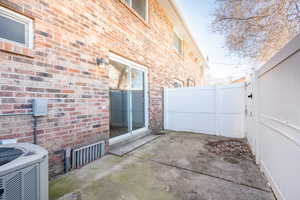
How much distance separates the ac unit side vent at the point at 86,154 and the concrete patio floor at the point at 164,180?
0.45ft

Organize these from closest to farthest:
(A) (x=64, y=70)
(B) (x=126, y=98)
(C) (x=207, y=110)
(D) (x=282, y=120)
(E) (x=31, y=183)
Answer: (E) (x=31, y=183)
(D) (x=282, y=120)
(A) (x=64, y=70)
(B) (x=126, y=98)
(C) (x=207, y=110)

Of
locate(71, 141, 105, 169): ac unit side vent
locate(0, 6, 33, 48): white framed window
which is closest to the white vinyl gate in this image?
locate(71, 141, 105, 169): ac unit side vent

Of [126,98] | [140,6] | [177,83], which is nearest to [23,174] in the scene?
[126,98]

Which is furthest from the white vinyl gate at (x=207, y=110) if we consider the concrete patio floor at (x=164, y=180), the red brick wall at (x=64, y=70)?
the red brick wall at (x=64, y=70)

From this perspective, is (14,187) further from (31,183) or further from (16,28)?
(16,28)

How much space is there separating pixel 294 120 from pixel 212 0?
4.21m

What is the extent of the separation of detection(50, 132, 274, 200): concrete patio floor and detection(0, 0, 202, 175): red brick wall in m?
0.59

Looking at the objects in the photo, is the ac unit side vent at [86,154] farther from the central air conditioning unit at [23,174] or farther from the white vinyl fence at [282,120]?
the white vinyl fence at [282,120]

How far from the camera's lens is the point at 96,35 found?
291cm

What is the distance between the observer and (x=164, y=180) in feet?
6.85

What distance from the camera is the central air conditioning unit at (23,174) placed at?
91cm

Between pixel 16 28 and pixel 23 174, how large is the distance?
6.63 ft

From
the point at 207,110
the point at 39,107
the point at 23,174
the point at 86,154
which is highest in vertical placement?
the point at 39,107

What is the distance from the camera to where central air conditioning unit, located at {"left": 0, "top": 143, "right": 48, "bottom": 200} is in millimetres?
907
